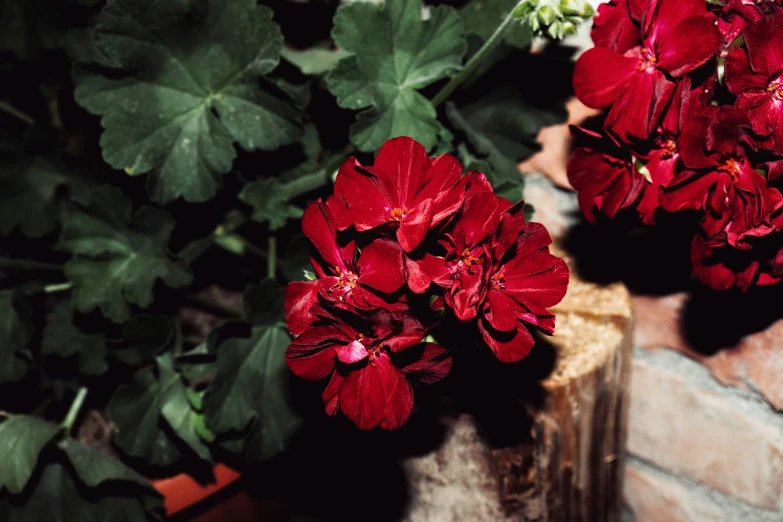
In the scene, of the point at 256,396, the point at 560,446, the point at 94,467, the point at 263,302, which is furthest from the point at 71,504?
the point at 560,446

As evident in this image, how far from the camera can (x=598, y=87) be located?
62cm

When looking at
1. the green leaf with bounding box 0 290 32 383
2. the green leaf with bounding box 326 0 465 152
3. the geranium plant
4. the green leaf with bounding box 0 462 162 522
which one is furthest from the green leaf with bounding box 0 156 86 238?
the green leaf with bounding box 326 0 465 152

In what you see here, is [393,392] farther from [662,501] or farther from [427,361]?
[662,501]

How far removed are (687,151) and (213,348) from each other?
2.05 ft

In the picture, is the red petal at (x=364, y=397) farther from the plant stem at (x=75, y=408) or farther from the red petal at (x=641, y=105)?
the plant stem at (x=75, y=408)

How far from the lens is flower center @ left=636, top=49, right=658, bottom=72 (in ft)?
1.94

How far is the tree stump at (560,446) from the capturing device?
0.86m

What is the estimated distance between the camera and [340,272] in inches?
22.2

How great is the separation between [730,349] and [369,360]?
57cm

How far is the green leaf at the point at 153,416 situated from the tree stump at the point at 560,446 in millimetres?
335

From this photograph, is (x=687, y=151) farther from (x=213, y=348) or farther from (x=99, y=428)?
(x=99, y=428)

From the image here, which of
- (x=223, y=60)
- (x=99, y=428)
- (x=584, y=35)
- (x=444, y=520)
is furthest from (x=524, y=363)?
(x=99, y=428)

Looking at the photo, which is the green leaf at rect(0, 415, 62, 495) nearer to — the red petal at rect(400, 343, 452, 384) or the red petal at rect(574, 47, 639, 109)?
the red petal at rect(400, 343, 452, 384)

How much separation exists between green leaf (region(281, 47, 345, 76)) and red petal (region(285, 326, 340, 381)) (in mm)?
448
